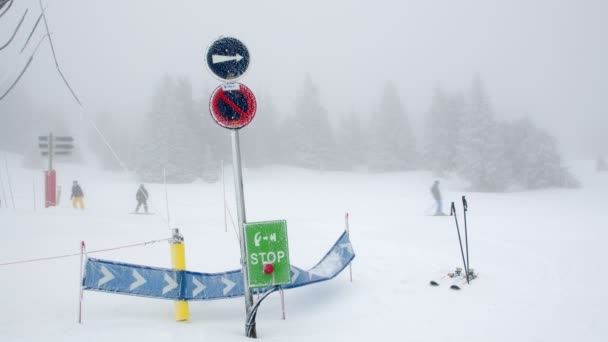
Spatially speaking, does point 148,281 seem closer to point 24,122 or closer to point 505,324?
point 505,324

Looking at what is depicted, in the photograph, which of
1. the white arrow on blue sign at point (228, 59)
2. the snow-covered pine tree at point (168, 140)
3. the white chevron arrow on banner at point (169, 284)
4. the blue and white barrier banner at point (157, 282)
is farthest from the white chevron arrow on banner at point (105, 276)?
the snow-covered pine tree at point (168, 140)

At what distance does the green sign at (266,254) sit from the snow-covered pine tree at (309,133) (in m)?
45.3

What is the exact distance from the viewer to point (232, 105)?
A: 17.1ft

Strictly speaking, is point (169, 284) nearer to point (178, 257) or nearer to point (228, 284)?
point (178, 257)

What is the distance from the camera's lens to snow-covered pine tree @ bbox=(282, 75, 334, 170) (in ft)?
169

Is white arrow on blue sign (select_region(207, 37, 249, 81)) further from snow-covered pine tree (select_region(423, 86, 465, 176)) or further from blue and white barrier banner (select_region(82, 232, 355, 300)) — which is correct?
snow-covered pine tree (select_region(423, 86, 465, 176))

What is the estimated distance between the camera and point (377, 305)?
22.7 feet

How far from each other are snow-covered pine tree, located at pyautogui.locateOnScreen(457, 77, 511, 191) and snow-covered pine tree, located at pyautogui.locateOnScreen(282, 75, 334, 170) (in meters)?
17.0

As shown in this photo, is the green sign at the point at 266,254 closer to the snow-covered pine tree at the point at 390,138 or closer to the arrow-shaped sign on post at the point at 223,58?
the arrow-shaped sign on post at the point at 223,58

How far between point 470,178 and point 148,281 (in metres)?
39.7

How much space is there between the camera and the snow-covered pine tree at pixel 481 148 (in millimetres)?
39781

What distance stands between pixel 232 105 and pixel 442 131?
150ft

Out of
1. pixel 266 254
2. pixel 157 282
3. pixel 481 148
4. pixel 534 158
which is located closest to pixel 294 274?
pixel 266 254

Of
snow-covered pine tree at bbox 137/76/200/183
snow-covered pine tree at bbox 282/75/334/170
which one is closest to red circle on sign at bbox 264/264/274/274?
snow-covered pine tree at bbox 137/76/200/183
